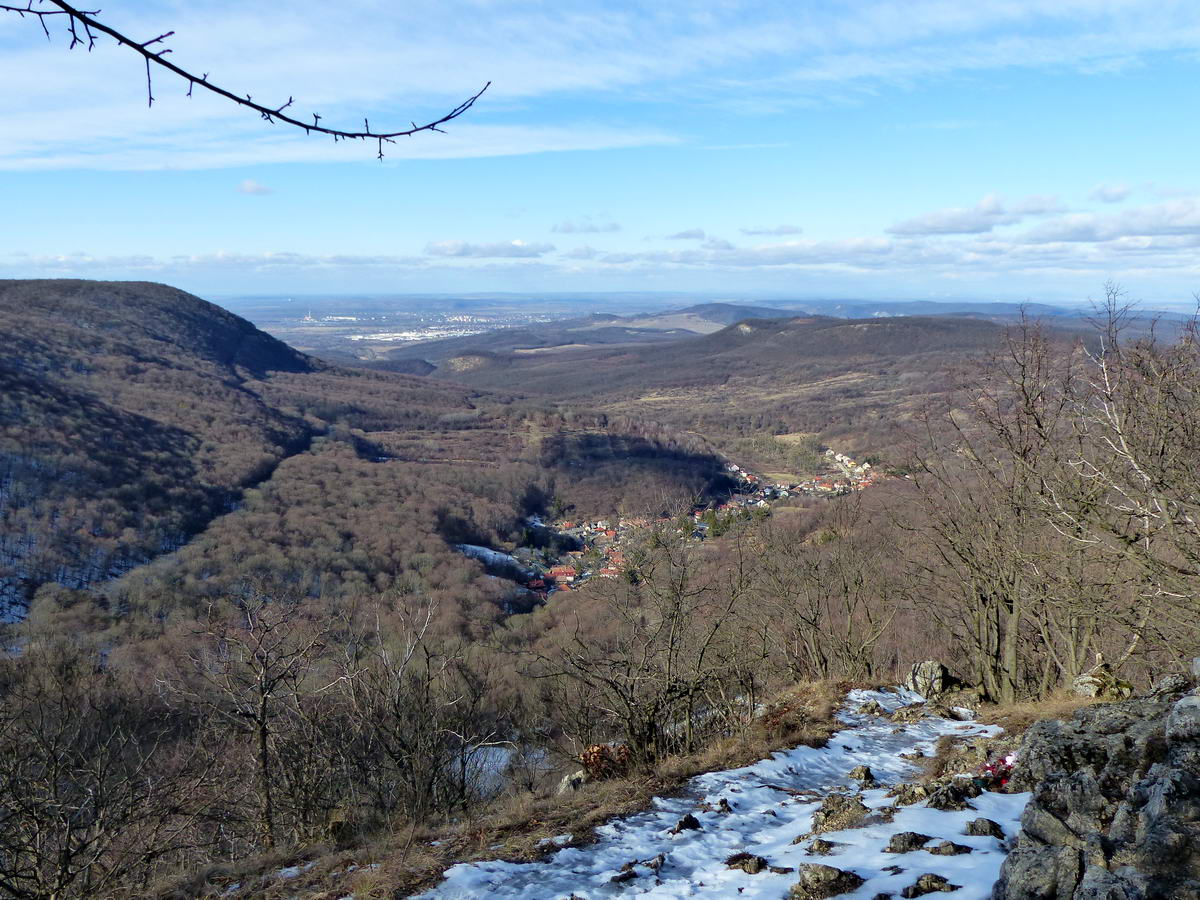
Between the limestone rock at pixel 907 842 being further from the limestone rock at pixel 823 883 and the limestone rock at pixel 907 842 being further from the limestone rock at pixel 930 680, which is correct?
the limestone rock at pixel 930 680

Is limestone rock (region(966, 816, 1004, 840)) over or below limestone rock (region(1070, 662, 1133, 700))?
over

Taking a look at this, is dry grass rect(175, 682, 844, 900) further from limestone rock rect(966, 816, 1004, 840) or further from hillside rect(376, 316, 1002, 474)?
hillside rect(376, 316, 1002, 474)

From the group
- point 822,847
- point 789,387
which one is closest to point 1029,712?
point 822,847

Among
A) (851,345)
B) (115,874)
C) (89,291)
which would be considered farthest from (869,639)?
(851,345)

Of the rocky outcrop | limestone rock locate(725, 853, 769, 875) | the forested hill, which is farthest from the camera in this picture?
the forested hill

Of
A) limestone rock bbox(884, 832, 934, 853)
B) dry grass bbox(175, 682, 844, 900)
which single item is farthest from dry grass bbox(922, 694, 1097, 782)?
limestone rock bbox(884, 832, 934, 853)

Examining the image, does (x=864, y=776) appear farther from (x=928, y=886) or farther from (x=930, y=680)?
(x=930, y=680)
